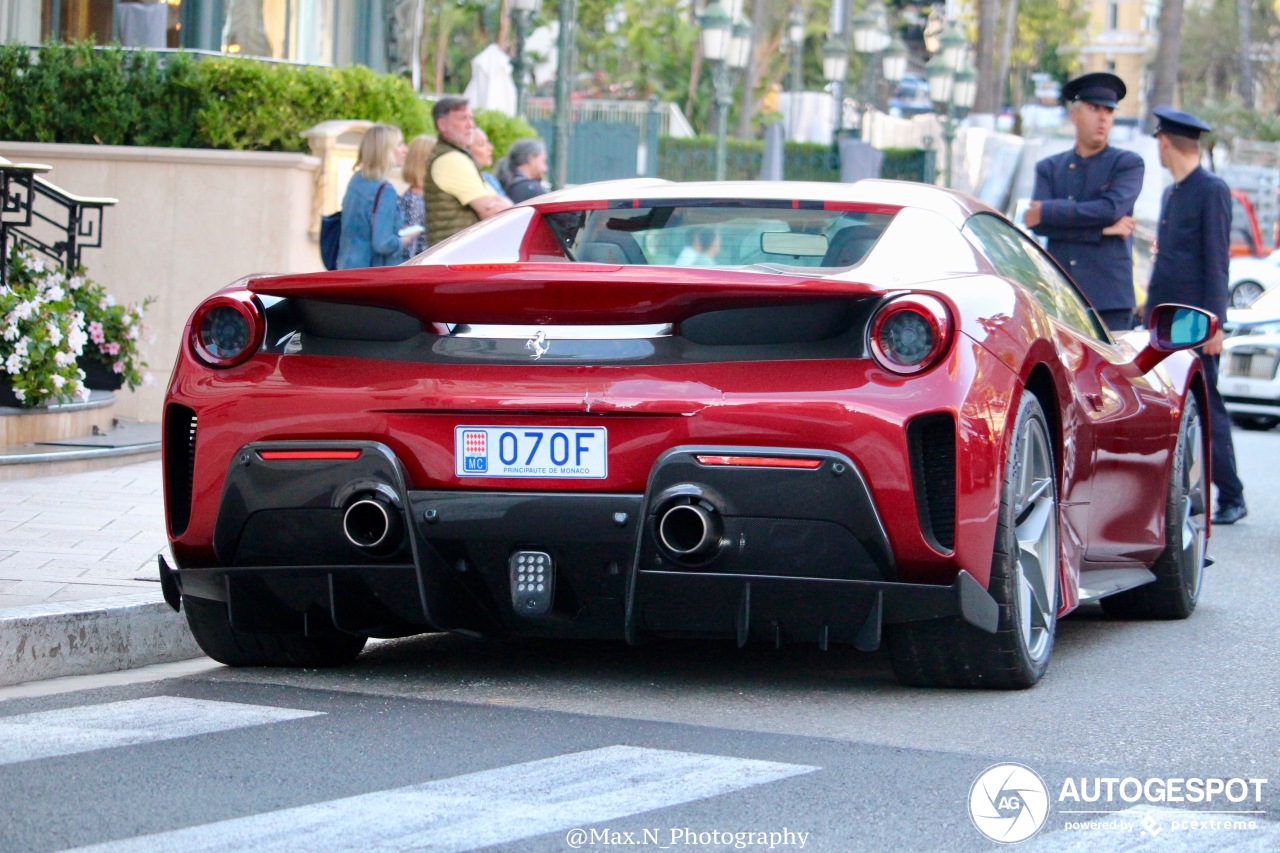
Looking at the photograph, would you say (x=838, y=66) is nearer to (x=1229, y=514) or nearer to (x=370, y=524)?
(x=1229, y=514)

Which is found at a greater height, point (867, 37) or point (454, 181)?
point (867, 37)

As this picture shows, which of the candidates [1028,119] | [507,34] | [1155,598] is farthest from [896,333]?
[1028,119]

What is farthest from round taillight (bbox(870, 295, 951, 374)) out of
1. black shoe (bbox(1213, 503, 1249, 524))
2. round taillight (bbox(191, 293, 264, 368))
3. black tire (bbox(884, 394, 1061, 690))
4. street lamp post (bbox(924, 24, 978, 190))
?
street lamp post (bbox(924, 24, 978, 190))

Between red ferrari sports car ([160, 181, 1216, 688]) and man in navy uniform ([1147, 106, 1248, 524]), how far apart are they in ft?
15.2

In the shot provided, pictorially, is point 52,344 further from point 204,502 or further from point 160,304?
point 204,502

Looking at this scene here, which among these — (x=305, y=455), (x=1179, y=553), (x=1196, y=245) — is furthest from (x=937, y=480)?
(x=1196, y=245)

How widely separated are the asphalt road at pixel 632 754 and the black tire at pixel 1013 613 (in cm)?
7

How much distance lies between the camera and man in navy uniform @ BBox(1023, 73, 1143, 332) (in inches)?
352

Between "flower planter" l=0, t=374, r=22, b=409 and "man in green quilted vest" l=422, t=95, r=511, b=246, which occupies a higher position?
"man in green quilted vest" l=422, t=95, r=511, b=246

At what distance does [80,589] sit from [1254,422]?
45.6 feet

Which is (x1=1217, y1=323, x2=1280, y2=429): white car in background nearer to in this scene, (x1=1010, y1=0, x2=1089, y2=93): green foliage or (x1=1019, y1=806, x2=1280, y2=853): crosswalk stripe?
(x1=1019, y1=806, x2=1280, y2=853): crosswalk stripe

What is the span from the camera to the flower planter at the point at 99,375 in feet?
37.5

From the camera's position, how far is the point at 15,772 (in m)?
3.99

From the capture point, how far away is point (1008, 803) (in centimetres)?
383
